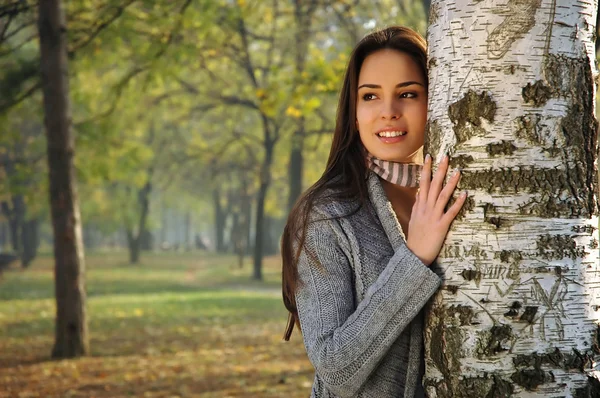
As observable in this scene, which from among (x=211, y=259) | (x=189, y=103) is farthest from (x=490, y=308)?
(x=211, y=259)

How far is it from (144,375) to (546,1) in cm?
712

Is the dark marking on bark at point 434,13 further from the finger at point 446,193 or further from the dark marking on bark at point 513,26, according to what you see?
the finger at point 446,193

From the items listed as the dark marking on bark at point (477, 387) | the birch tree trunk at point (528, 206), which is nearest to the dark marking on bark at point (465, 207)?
the birch tree trunk at point (528, 206)

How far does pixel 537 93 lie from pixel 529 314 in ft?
1.95

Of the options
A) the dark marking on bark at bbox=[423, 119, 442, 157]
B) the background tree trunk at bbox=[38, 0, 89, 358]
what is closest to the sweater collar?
the dark marking on bark at bbox=[423, 119, 442, 157]

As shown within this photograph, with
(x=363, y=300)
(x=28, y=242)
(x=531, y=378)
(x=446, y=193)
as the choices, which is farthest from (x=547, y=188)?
(x=28, y=242)

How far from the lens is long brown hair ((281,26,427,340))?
7.50ft

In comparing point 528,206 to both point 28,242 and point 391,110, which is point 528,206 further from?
point 28,242

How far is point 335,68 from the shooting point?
848cm

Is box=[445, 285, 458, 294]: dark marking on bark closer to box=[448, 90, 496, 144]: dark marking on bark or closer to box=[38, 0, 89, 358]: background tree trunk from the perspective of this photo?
box=[448, 90, 496, 144]: dark marking on bark

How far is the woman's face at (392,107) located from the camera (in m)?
2.35

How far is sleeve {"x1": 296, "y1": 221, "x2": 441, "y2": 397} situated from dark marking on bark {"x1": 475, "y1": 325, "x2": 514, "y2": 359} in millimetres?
196

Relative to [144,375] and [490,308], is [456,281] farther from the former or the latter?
[144,375]

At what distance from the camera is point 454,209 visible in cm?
193
